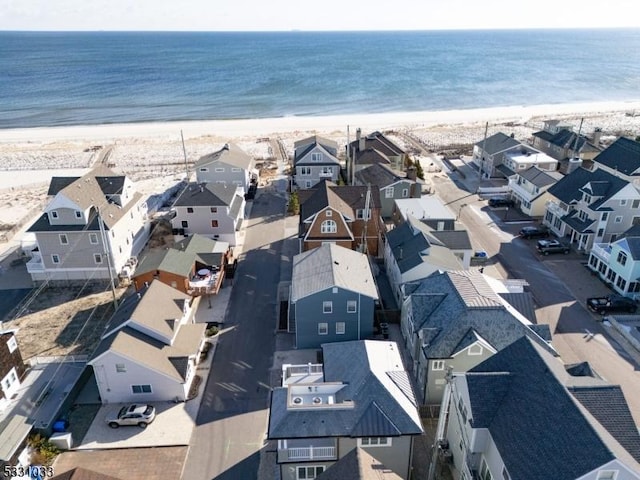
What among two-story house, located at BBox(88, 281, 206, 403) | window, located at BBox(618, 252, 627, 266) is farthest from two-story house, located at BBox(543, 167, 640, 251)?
two-story house, located at BBox(88, 281, 206, 403)

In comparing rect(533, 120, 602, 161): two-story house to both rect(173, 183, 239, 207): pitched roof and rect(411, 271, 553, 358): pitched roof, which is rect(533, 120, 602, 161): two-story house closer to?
rect(411, 271, 553, 358): pitched roof

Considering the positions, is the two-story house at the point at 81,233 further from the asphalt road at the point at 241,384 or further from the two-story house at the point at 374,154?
the two-story house at the point at 374,154

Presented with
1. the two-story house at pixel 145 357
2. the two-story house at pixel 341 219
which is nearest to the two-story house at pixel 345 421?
the two-story house at pixel 145 357

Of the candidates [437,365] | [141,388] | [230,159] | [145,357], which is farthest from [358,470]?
[230,159]

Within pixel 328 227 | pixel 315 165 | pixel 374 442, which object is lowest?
pixel 374 442

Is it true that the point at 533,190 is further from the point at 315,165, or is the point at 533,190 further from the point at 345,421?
the point at 345,421
